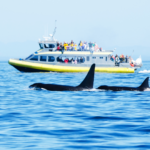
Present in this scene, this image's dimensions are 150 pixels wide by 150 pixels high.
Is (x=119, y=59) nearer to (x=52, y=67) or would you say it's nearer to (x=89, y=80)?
(x=52, y=67)

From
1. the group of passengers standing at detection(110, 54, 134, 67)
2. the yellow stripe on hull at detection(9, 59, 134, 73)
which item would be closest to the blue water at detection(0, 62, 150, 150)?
the yellow stripe on hull at detection(9, 59, 134, 73)

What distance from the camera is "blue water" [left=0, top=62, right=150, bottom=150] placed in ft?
27.4

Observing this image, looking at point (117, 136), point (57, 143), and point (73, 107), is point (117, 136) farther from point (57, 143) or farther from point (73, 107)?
point (73, 107)

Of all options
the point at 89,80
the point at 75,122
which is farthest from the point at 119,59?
the point at 75,122

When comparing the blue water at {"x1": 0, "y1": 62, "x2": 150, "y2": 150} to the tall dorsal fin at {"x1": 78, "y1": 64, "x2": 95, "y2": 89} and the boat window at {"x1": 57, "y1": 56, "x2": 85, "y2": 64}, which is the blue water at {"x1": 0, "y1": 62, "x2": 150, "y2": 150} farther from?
the boat window at {"x1": 57, "y1": 56, "x2": 85, "y2": 64}

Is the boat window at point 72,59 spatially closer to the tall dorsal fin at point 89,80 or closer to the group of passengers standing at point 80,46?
the group of passengers standing at point 80,46

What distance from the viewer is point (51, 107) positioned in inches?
549

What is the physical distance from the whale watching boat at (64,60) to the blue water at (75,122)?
91.2ft

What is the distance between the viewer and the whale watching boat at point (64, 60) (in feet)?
147

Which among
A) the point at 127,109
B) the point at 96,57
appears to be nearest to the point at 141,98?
the point at 127,109

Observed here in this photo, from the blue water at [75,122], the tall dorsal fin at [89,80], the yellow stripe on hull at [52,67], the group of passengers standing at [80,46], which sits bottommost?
the yellow stripe on hull at [52,67]

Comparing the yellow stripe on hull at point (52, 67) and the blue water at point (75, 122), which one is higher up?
the blue water at point (75, 122)

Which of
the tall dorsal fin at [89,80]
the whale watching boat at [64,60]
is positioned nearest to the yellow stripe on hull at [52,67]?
the whale watching boat at [64,60]

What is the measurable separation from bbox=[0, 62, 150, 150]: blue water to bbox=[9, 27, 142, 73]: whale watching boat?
27799 mm
